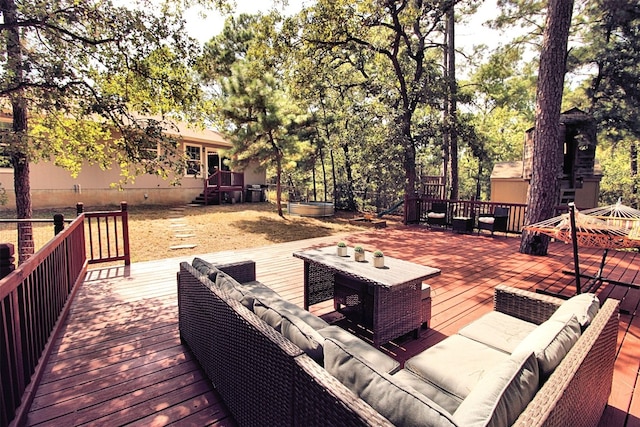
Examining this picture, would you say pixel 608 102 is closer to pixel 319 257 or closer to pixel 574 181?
pixel 574 181

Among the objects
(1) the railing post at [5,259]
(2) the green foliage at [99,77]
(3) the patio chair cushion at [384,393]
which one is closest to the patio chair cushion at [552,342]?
(3) the patio chair cushion at [384,393]

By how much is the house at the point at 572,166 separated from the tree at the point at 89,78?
9.54 m

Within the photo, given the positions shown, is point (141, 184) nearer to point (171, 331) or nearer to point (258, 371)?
point (171, 331)

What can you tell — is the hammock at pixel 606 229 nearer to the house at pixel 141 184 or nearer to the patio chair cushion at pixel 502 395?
the patio chair cushion at pixel 502 395

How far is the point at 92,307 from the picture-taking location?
370cm

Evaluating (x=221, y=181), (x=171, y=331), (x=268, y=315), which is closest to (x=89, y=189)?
(x=221, y=181)

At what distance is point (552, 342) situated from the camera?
1.37 m

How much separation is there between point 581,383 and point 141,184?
595 inches

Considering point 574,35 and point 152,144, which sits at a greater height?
point 574,35

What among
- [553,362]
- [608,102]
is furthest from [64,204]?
[608,102]

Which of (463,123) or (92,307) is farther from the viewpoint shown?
(463,123)

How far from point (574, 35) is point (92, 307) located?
18037mm

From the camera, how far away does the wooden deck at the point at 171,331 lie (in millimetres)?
2064

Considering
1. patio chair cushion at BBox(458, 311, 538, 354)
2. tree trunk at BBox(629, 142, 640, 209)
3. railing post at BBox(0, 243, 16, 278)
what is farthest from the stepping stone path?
tree trunk at BBox(629, 142, 640, 209)
